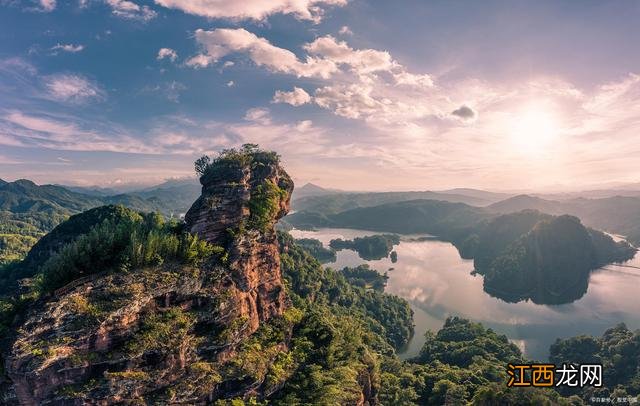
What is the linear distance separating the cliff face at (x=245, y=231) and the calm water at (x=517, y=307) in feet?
150

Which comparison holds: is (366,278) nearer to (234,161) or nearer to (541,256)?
(541,256)

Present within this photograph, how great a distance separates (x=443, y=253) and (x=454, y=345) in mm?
109426

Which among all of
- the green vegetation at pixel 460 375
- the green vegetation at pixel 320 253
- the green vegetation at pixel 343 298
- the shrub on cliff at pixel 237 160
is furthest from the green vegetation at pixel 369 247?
the shrub on cliff at pixel 237 160

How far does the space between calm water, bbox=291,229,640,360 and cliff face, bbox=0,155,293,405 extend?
48.6m

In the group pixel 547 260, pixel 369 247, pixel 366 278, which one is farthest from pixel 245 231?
pixel 369 247

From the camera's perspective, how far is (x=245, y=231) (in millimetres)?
27844

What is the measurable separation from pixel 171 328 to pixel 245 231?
9.43 metres

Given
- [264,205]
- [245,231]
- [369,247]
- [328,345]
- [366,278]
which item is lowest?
[366,278]

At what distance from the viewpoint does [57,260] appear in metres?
21.2

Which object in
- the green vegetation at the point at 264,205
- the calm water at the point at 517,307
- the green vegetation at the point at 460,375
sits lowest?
the calm water at the point at 517,307

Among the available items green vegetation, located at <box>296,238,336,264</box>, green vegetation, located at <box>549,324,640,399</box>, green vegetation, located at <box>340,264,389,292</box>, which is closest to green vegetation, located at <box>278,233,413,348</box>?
green vegetation, located at <box>340,264,389,292</box>

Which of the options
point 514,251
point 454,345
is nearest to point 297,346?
point 454,345

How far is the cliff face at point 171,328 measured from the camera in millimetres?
16797

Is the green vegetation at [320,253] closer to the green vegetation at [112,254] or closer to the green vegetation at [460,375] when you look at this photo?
the green vegetation at [460,375]
